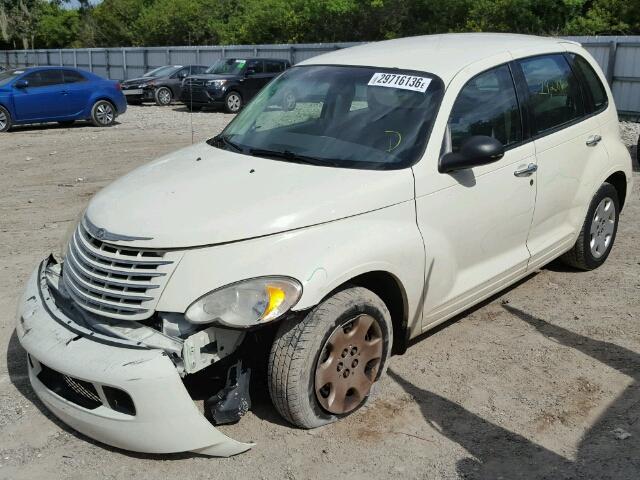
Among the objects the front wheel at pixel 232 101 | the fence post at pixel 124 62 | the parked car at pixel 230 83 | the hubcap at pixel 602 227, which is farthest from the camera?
the fence post at pixel 124 62

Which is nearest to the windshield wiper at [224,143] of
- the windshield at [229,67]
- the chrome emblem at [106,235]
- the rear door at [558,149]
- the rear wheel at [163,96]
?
the chrome emblem at [106,235]

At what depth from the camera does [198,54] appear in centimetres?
3278

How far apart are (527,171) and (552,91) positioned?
82cm

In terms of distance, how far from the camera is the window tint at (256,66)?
21.9m

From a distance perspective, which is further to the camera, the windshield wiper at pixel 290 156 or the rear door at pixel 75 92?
the rear door at pixel 75 92

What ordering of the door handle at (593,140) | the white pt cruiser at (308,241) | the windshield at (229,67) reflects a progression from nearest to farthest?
the white pt cruiser at (308,241)
the door handle at (593,140)
the windshield at (229,67)

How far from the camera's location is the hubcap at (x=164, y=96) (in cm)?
2389

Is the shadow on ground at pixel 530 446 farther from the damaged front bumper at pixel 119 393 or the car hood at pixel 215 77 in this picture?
the car hood at pixel 215 77

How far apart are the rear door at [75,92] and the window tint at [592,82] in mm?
14106

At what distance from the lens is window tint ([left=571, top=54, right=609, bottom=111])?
5.50m

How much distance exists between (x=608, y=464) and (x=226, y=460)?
1809 millimetres

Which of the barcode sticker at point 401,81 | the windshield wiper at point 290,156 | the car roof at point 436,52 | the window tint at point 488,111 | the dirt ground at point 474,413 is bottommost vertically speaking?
the dirt ground at point 474,413

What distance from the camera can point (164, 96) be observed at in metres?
24.0

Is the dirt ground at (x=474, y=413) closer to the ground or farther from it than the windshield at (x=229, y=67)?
farther from it
